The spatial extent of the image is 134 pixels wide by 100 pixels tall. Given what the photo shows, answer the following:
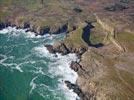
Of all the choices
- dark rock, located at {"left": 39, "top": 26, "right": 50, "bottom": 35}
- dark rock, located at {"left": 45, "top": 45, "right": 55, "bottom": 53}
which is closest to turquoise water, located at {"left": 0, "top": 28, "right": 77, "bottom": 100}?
dark rock, located at {"left": 45, "top": 45, "right": 55, "bottom": 53}

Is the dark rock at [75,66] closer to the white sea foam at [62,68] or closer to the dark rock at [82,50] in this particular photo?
the white sea foam at [62,68]

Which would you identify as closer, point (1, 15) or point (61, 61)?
point (61, 61)

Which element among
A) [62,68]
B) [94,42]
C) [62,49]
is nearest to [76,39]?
[94,42]

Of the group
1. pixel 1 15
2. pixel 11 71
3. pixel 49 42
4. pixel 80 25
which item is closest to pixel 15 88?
pixel 11 71

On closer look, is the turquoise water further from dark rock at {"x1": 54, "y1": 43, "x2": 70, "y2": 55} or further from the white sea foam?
dark rock at {"x1": 54, "y1": 43, "x2": 70, "y2": 55}

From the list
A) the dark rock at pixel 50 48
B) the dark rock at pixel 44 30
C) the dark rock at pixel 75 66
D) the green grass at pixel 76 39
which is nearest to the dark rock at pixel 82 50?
the green grass at pixel 76 39

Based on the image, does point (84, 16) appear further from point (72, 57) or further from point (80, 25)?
point (72, 57)
